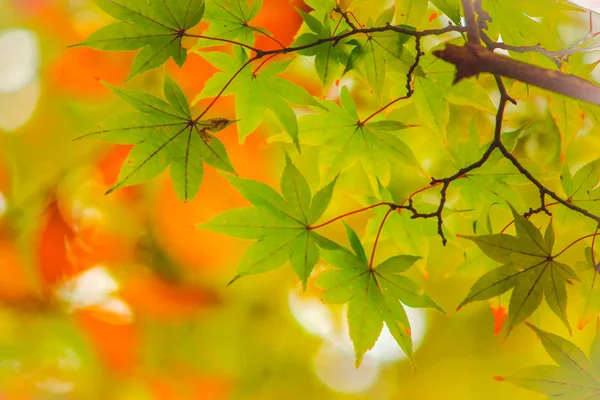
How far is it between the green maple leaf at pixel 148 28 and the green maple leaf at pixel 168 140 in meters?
0.04

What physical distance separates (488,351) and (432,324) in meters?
0.26

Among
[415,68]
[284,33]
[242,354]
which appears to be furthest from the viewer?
[242,354]

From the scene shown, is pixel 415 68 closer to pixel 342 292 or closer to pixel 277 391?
pixel 342 292

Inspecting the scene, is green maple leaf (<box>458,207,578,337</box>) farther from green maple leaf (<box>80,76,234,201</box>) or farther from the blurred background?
the blurred background

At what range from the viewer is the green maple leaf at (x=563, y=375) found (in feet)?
2.16

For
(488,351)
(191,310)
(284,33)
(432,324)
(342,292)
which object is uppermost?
(284,33)

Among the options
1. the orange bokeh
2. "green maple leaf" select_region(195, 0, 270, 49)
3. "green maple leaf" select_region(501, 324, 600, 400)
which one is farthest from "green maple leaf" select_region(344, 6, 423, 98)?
the orange bokeh

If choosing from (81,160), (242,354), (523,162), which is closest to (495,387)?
(242,354)

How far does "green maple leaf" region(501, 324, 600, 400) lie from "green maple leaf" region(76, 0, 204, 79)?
67cm

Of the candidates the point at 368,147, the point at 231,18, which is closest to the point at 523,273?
the point at 368,147

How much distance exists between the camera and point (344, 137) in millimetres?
813

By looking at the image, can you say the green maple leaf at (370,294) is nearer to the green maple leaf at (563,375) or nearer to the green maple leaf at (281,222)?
the green maple leaf at (281,222)

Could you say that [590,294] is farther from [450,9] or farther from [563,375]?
[450,9]

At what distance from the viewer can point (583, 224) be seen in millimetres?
797
